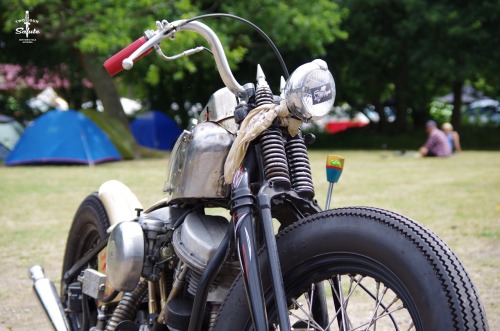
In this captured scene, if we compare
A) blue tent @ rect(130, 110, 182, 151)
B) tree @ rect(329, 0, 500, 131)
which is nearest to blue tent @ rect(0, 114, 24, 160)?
blue tent @ rect(130, 110, 182, 151)

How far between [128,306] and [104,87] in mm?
20178

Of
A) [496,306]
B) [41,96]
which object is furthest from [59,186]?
[41,96]

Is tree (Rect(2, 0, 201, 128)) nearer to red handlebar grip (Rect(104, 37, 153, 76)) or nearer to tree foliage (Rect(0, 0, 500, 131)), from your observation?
tree foliage (Rect(0, 0, 500, 131))

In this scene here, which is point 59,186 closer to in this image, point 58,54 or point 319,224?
point 319,224

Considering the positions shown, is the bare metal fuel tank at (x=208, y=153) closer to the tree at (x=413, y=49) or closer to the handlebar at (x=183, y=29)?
the handlebar at (x=183, y=29)

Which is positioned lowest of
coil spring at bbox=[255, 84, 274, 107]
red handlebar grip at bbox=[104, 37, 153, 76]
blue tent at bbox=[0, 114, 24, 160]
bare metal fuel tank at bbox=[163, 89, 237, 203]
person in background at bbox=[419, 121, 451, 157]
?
blue tent at bbox=[0, 114, 24, 160]

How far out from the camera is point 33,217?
912 cm

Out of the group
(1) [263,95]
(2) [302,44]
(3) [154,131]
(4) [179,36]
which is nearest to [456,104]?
(2) [302,44]

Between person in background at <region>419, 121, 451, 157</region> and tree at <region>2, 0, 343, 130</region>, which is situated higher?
tree at <region>2, 0, 343, 130</region>

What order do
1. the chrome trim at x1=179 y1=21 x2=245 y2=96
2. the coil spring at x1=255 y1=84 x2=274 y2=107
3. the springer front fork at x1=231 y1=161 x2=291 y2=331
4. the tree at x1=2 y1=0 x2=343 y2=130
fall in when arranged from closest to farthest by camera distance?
the springer front fork at x1=231 y1=161 x2=291 y2=331 < the coil spring at x1=255 y1=84 x2=274 y2=107 < the chrome trim at x1=179 y1=21 x2=245 y2=96 < the tree at x1=2 y1=0 x2=343 y2=130

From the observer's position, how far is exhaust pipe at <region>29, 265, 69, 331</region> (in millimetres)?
3270

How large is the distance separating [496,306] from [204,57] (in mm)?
16564

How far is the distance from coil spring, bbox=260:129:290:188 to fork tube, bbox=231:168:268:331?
9 centimetres

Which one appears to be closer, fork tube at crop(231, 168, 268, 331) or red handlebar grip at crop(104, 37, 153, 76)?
fork tube at crop(231, 168, 268, 331)
